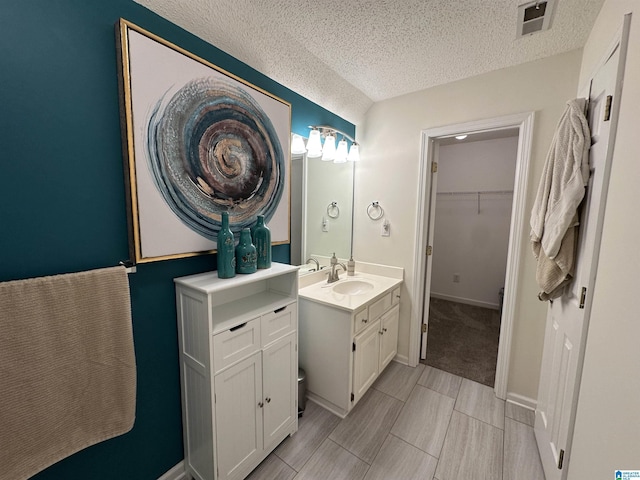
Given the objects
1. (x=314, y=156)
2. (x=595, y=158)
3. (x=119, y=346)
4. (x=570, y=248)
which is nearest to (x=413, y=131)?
Answer: (x=314, y=156)

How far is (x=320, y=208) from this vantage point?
221cm

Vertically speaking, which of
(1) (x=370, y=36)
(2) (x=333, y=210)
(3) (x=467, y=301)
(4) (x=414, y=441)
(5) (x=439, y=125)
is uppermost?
(1) (x=370, y=36)

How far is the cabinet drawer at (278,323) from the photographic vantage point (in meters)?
1.38

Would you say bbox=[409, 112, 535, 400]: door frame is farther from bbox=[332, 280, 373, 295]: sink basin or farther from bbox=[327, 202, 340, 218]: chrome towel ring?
bbox=[327, 202, 340, 218]: chrome towel ring

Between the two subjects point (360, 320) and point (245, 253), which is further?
point (360, 320)

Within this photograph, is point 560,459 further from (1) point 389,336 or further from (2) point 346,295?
(2) point 346,295

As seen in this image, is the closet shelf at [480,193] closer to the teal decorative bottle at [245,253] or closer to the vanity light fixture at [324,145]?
the vanity light fixture at [324,145]

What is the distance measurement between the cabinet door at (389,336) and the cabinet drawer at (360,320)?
0.95ft

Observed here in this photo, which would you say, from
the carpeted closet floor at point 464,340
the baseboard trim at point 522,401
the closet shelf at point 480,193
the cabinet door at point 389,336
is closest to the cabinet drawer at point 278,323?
the cabinet door at point 389,336

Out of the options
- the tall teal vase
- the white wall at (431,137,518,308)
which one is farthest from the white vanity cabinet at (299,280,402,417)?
the white wall at (431,137,518,308)

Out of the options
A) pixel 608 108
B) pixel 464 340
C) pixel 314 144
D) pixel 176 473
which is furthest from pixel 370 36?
pixel 464 340

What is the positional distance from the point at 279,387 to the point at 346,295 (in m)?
0.77

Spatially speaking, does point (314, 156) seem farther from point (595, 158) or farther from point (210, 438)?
point (210, 438)

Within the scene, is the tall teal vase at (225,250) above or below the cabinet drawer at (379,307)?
above
